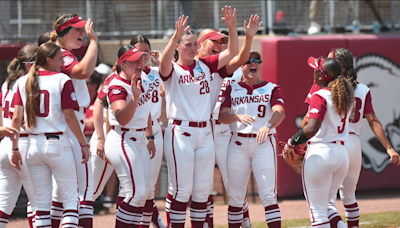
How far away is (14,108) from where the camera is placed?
4551mm

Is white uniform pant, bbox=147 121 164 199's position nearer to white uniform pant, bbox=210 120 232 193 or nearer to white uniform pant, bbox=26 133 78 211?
white uniform pant, bbox=210 120 232 193

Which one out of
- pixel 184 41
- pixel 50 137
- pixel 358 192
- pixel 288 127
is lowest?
pixel 358 192

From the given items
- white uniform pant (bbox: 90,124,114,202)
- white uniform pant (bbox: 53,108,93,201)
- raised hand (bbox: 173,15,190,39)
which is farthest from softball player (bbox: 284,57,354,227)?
white uniform pant (bbox: 90,124,114,202)

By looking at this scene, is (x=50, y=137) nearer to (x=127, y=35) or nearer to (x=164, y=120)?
(x=164, y=120)

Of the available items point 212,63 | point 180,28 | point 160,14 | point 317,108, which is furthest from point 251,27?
point 160,14

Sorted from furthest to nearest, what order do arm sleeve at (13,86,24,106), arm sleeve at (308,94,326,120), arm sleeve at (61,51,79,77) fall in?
arm sleeve at (61,51,79,77), arm sleeve at (308,94,326,120), arm sleeve at (13,86,24,106)

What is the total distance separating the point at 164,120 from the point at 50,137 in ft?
15.1

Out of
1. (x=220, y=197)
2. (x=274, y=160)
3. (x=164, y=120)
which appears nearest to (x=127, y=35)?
(x=164, y=120)

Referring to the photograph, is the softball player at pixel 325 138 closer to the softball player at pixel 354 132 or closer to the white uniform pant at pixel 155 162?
the softball player at pixel 354 132

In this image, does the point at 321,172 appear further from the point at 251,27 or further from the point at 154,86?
the point at 154,86

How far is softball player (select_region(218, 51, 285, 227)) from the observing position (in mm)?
5188

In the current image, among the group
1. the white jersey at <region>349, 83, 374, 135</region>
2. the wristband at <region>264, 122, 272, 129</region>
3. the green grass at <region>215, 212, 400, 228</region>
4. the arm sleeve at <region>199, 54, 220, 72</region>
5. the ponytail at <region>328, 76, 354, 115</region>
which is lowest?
the green grass at <region>215, 212, 400, 228</region>

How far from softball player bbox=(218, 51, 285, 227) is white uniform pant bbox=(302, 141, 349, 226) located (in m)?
0.48

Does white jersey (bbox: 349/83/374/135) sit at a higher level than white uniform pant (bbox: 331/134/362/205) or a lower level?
higher
